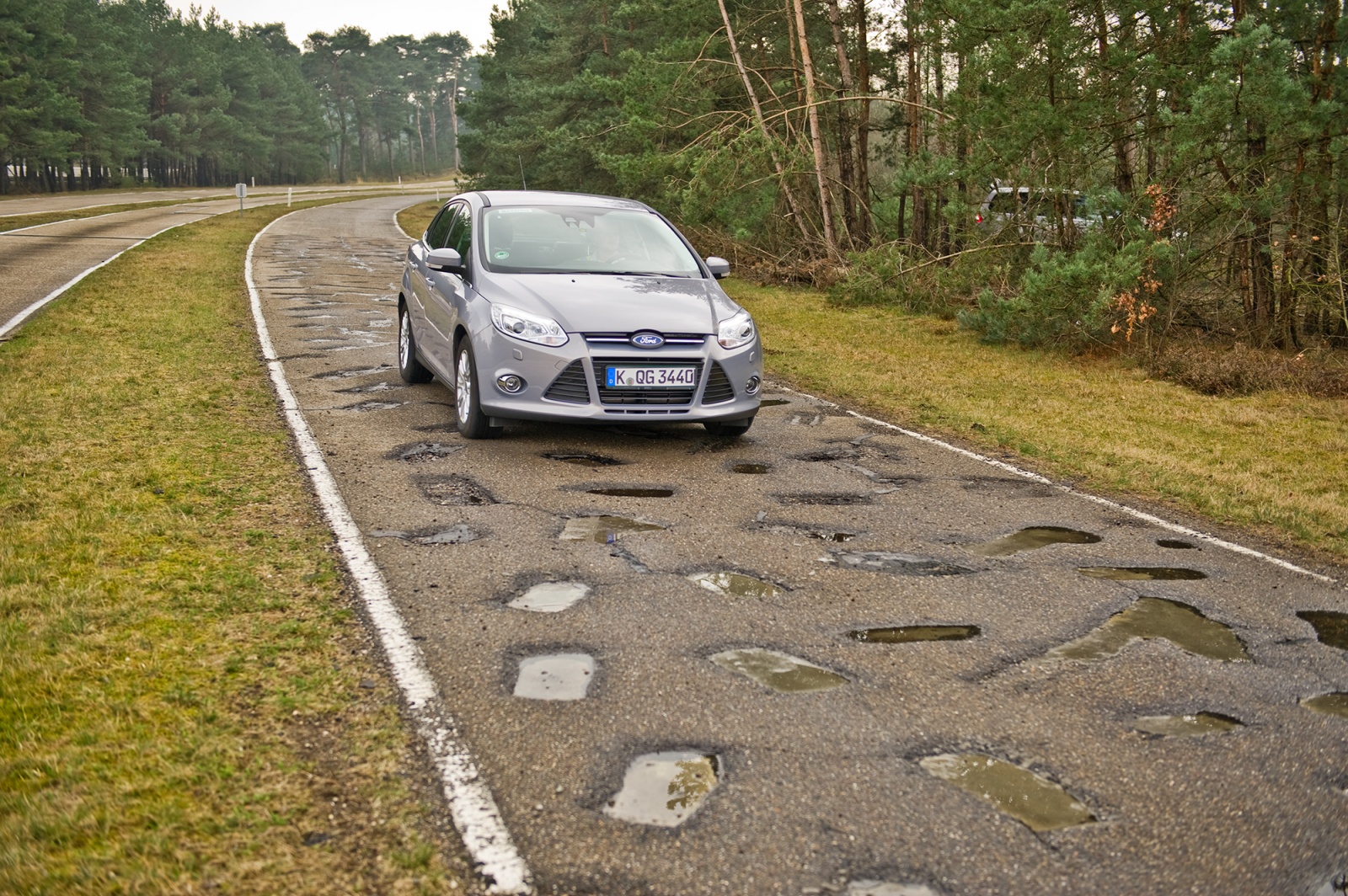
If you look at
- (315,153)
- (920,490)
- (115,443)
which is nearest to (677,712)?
(920,490)

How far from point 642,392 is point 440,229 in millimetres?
3401

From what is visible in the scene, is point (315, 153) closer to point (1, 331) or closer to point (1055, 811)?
point (1, 331)

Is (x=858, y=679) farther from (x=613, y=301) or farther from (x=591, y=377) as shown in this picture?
(x=613, y=301)

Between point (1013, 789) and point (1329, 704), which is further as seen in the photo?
point (1329, 704)

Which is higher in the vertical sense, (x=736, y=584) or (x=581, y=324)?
(x=581, y=324)

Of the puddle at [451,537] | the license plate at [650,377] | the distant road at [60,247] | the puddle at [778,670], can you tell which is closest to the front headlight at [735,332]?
the license plate at [650,377]

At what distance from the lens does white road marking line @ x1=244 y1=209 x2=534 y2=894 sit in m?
2.88

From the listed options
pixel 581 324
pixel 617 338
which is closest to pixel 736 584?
pixel 617 338

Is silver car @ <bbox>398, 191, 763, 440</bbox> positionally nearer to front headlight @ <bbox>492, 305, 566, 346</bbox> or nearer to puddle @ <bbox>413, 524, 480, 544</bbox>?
front headlight @ <bbox>492, 305, 566, 346</bbox>

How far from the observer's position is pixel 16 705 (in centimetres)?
362

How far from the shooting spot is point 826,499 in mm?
6695

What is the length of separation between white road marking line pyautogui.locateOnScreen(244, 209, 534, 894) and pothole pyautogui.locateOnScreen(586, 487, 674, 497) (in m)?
1.46

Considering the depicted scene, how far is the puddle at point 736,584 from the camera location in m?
4.97

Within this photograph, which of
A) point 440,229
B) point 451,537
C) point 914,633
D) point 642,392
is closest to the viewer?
point 914,633
